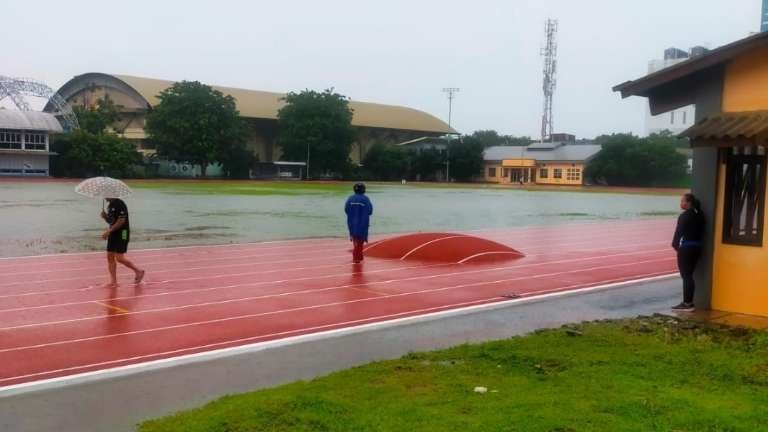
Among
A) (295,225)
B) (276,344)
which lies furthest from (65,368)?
(295,225)

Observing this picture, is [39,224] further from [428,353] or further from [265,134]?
[265,134]

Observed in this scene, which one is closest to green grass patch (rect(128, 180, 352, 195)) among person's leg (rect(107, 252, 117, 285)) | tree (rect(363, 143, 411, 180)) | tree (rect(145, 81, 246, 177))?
tree (rect(145, 81, 246, 177))

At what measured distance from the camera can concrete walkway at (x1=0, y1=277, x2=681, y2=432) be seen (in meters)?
5.39

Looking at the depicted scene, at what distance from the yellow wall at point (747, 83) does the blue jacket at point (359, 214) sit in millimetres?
6448

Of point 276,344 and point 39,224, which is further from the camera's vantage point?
point 39,224

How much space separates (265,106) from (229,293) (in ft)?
256

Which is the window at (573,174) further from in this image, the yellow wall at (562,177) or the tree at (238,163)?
the tree at (238,163)

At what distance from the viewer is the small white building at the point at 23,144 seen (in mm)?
67938

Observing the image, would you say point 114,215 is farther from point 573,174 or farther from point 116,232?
point 573,174

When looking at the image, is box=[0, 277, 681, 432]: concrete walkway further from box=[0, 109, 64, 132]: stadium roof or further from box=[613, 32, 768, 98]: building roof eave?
box=[0, 109, 64, 132]: stadium roof

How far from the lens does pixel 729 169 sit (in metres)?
9.08

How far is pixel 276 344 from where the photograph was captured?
7.56 meters

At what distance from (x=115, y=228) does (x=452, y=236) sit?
262 inches

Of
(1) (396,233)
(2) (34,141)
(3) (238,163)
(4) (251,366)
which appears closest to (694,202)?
(4) (251,366)
